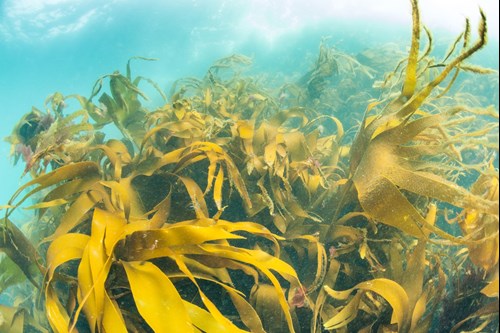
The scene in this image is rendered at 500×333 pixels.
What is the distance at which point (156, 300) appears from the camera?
90 cm

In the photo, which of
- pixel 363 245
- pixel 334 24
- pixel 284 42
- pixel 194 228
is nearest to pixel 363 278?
pixel 363 245

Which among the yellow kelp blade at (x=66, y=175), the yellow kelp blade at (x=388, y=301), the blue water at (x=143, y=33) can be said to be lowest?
the yellow kelp blade at (x=388, y=301)

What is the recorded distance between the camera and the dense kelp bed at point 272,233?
944mm

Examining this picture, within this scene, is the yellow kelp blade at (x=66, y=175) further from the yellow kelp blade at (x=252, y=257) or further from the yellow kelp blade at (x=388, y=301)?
the yellow kelp blade at (x=388, y=301)

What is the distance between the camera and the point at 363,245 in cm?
120

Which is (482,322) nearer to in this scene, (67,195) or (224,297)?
(224,297)

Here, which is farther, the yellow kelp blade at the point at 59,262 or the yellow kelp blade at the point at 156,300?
the yellow kelp blade at the point at 59,262

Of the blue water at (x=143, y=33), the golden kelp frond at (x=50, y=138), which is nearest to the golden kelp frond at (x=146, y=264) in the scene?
the golden kelp frond at (x=50, y=138)

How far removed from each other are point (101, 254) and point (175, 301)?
0.98 ft

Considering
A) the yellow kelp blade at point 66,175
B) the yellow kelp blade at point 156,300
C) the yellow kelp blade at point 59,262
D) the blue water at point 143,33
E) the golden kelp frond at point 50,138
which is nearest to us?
the yellow kelp blade at point 156,300

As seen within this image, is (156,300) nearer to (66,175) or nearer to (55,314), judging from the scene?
(55,314)

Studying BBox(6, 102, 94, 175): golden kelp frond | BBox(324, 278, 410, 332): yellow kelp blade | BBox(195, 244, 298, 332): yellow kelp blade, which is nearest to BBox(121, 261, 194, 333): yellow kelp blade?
BBox(195, 244, 298, 332): yellow kelp blade

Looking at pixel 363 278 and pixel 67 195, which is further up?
pixel 67 195

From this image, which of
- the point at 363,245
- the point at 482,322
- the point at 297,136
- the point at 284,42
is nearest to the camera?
the point at 482,322
